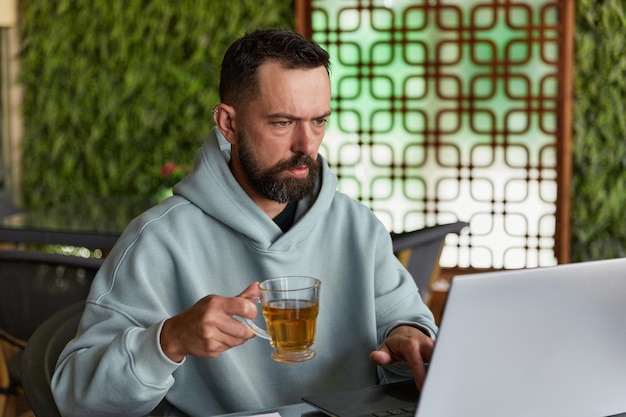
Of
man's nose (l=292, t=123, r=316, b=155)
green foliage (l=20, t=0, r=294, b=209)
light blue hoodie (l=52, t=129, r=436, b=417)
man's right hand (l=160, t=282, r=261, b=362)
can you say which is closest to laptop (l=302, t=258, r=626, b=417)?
man's right hand (l=160, t=282, r=261, b=362)

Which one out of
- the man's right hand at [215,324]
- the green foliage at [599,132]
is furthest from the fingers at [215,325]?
the green foliage at [599,132]

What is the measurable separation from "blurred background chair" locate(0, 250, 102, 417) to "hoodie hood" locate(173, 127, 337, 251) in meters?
0.94

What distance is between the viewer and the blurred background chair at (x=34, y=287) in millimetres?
2701

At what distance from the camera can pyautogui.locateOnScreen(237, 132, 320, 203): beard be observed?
5.86 feet

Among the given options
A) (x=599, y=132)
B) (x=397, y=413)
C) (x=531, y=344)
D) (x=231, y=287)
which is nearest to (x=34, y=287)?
(x=231, y=287)

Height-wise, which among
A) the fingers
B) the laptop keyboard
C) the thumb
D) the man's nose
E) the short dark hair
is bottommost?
the laptop keyboard

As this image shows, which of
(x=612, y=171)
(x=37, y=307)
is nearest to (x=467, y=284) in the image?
(x=37, y=307)

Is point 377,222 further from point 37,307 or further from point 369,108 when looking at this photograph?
point 369,108

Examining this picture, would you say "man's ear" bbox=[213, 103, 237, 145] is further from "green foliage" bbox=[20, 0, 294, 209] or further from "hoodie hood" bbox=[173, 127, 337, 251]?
"green foliage" bbox=[20, 0, 294, 209]

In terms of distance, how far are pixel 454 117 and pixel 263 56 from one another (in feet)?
12.0

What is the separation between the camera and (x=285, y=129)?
177 cm

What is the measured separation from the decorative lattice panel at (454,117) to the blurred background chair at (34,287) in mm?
Answer: 2936

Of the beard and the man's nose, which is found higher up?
the man's nose

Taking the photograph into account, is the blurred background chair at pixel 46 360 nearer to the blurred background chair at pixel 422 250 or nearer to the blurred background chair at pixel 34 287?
the blurred background chair at pixel 34 287
